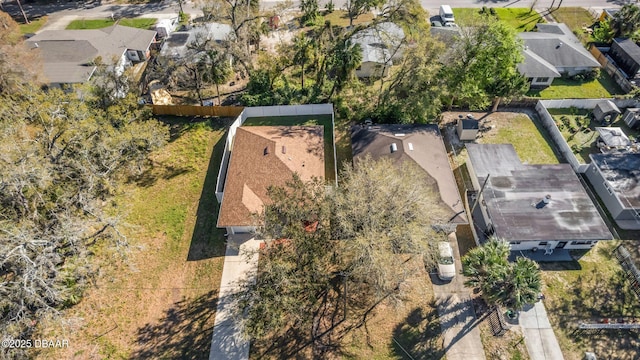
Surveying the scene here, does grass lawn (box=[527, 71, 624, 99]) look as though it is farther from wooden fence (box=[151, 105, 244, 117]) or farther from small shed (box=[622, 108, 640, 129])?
wooden fence (box=[151, 105, 244, 117])

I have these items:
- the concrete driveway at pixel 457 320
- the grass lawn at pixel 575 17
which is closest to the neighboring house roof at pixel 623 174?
the concrete driveway at pixel 457 320

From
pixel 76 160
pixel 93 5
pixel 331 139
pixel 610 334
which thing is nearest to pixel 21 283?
pixel 76 160

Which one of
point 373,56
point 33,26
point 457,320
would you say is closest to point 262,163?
point 457,320

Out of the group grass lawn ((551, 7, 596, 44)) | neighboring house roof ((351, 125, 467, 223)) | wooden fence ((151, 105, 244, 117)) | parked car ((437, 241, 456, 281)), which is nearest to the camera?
parked car ((437, 241, 456, 281))

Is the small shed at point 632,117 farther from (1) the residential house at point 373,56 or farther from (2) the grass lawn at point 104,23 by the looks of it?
(2) the grass lawn at point 104,23

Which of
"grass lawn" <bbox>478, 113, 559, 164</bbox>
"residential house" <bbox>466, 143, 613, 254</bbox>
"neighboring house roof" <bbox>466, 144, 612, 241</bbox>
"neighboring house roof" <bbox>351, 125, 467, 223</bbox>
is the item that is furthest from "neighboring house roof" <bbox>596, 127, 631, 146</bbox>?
"neighboring house roof" <bbox>351, 125, 467, 223</bbox>

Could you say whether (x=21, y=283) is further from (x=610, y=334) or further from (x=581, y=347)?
(x=610, y=334)

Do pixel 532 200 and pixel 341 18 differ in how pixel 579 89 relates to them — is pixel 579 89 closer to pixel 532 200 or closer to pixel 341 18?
pixel 532 200
